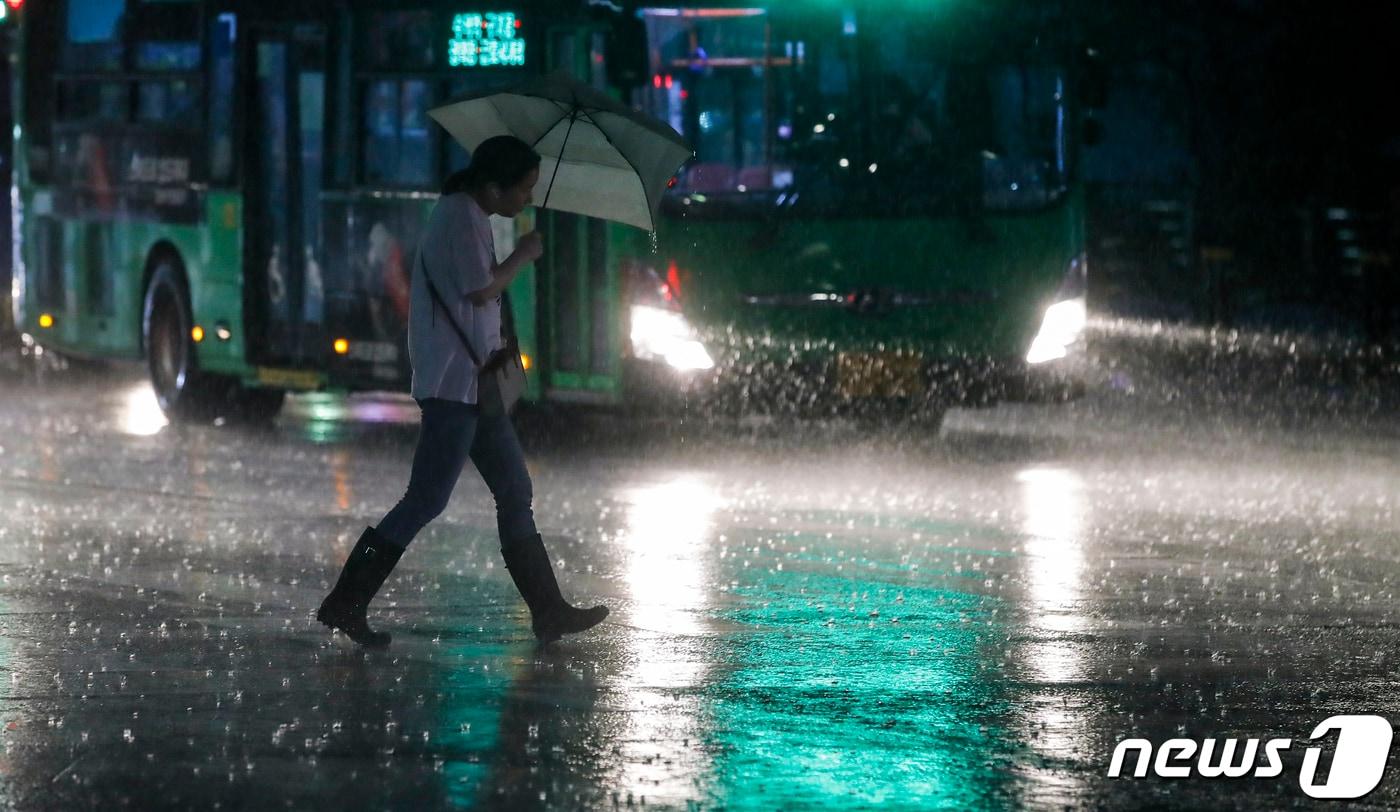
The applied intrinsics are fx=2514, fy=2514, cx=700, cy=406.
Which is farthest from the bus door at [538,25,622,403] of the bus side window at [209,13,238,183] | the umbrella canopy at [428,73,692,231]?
the umbrella canopy at [428,73,692,231]

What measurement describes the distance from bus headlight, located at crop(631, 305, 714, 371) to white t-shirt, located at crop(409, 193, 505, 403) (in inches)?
259

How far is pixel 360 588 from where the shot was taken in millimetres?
8383

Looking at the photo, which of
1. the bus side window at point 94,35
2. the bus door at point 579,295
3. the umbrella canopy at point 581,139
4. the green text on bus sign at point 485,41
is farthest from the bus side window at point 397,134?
the umbrella canopy at point 581,139

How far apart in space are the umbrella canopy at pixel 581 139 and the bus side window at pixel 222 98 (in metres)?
9.00

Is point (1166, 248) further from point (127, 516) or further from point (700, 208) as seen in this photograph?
point (127, 516)

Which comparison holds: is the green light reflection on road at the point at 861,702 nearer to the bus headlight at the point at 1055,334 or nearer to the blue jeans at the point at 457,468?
the blue jeans at the point at 457,468

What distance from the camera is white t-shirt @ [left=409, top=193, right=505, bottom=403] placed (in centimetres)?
820

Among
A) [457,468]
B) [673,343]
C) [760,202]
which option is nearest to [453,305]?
[457,468]

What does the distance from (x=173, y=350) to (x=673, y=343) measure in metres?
5.19

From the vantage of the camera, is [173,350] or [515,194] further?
[173,350]

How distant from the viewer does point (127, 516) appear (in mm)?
12211

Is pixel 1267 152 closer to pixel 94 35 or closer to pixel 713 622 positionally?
pixel 94 35

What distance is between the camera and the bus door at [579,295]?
49.7ft

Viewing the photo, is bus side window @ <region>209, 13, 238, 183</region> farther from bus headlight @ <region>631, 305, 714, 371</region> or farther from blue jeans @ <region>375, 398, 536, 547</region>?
blue jeans @ <region>375, 398, 536, 547</region>
